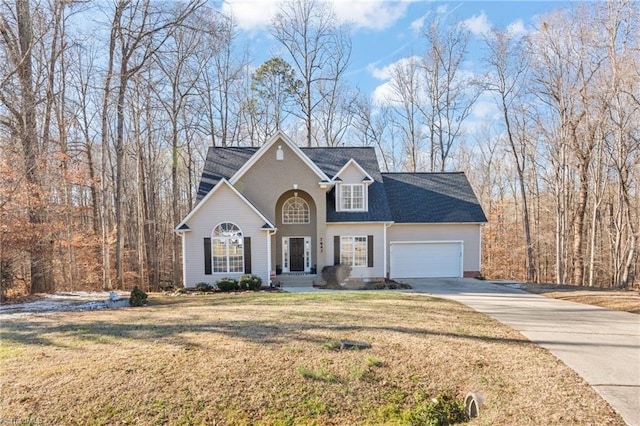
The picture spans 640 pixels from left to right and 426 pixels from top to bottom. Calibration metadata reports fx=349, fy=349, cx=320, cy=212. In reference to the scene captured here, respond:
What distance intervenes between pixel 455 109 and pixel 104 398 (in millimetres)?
30026

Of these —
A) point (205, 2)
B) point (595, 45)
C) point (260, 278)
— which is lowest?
point (260, 278)

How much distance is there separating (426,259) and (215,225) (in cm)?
1120

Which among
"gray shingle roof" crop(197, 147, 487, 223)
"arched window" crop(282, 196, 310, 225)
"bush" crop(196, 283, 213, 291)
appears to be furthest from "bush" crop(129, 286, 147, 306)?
"arched window" crop(282, 196, 310, 225)

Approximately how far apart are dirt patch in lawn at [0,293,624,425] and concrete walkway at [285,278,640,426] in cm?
27

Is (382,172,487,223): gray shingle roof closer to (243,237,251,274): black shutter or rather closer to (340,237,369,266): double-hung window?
(340,237,369,266): double-hung window

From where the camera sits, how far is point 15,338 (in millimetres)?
6762

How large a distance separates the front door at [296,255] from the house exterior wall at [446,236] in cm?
480

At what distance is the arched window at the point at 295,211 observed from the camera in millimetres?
18530

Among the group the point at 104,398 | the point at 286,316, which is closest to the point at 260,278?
the point at 286,316

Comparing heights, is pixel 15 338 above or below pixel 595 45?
below

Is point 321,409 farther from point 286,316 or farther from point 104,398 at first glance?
point 286,316

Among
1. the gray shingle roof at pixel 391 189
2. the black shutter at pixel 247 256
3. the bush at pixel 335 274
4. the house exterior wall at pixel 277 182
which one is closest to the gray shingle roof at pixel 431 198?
the gray shingle roof at pixel 391 189

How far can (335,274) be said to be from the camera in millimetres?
16891

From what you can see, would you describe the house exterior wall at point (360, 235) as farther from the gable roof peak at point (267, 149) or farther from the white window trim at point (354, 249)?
the gable roof peak at point (267, 149)
